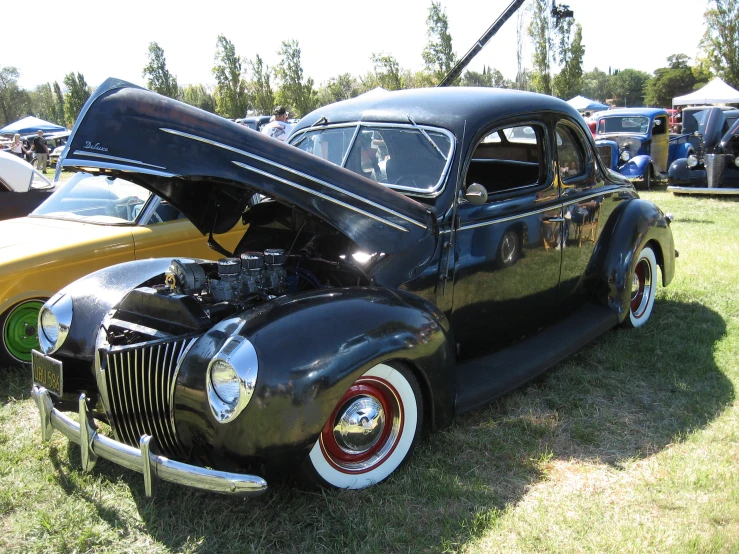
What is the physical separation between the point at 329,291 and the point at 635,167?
39.1 feet

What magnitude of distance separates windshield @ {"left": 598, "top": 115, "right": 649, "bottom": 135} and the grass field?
11.6 metres

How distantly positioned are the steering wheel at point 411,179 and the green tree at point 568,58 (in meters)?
38.1

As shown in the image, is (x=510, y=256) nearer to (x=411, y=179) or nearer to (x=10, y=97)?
(x=411, y=179)

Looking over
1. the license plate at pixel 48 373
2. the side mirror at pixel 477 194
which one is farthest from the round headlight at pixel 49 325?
the side mirror at pixel 477 194

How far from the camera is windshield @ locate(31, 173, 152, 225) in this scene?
5172mm

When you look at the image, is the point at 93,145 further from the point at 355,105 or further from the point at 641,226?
the point at 641,226

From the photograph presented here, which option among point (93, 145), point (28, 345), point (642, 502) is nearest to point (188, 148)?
point (93, 145)

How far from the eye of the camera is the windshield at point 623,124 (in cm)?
1409

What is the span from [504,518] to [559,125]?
2700 millimetres

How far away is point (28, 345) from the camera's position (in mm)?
4480

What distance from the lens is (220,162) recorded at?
101 inches

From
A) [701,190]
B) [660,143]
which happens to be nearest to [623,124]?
[660,143]

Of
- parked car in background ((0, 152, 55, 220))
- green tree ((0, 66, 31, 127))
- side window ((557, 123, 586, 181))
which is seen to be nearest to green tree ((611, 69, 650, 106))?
green tree ((0, 66, 31, 127))

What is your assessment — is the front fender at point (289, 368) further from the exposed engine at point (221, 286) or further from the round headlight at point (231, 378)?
the exposed engine at point (221, 286)
